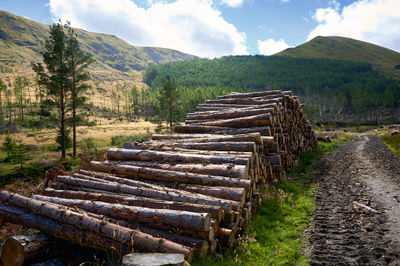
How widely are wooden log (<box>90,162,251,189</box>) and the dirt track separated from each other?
2166mm

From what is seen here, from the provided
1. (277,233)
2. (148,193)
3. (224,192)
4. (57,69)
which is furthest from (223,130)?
(57,69)

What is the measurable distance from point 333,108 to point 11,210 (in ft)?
406

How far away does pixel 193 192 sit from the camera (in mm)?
5695

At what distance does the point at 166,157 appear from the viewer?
24.5ft

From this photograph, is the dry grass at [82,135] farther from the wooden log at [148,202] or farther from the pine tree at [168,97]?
the wooden log at [148,202]

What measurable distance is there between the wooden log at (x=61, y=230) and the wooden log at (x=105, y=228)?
0.09m

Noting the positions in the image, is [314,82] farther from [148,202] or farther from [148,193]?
[148,202]

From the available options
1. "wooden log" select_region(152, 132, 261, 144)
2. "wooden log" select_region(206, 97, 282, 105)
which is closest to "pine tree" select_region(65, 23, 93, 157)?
"wooden log" select_region(206, 97, 282, 105)

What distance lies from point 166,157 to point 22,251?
428cm

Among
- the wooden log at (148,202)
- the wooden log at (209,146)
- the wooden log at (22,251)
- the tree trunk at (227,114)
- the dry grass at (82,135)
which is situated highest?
the tree trunk at (227,114)

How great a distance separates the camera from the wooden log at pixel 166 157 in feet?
22.6

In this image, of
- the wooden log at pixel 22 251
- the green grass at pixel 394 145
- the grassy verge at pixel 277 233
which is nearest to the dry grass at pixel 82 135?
the wooden log at pixel 22 251

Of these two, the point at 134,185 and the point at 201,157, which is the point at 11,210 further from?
the point at 201,157

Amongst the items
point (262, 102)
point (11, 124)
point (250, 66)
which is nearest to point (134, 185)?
point (262, 102)
